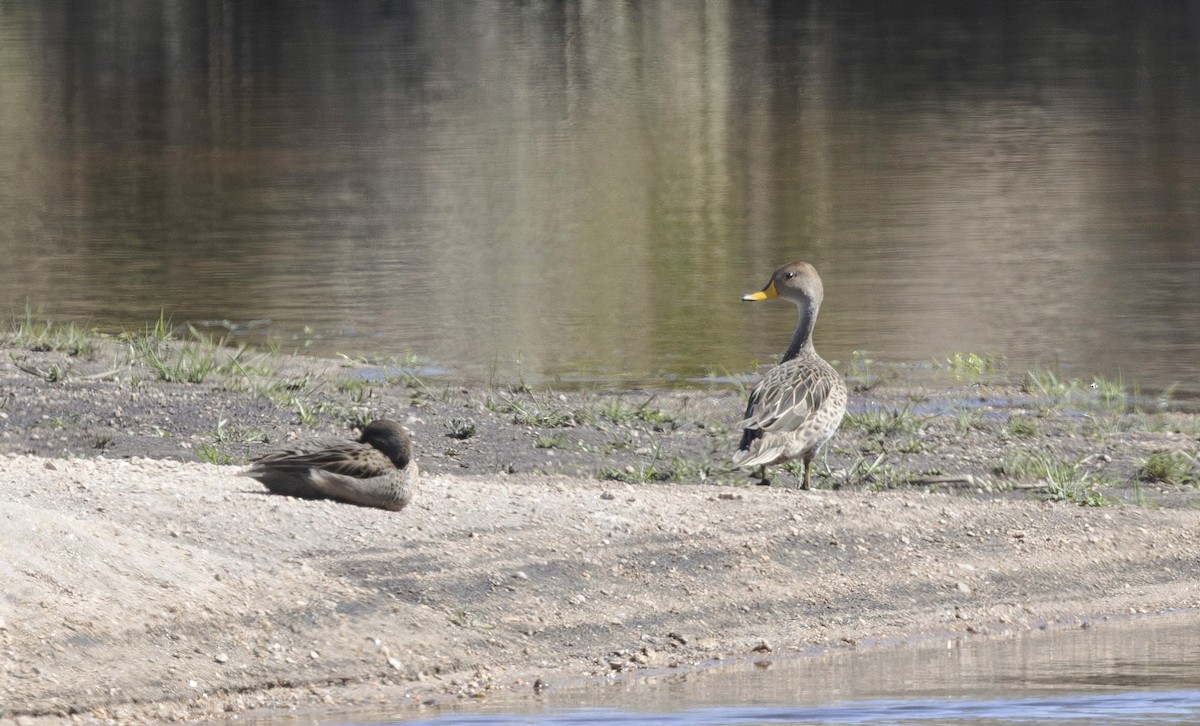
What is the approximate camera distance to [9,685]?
22.9ft

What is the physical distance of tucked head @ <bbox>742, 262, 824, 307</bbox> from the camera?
1172 centimetres

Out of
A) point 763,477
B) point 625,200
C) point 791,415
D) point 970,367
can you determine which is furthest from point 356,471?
Result: point 625,200

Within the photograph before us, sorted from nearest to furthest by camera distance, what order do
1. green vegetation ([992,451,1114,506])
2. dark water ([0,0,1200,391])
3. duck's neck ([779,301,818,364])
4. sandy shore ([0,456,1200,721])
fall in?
sandy shore ([0,456,1200,721]) < green vegetation ([992,451,1114,506]) < duck's neck ([779,301,818,364]) < dark water ([0,0,1200,391])

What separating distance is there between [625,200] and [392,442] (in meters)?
16.2

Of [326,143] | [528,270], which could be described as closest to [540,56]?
[326,143]

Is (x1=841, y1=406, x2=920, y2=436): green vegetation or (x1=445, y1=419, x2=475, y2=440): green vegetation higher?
(x1=445, y1=419, x2=475, y2=440): green vegetation

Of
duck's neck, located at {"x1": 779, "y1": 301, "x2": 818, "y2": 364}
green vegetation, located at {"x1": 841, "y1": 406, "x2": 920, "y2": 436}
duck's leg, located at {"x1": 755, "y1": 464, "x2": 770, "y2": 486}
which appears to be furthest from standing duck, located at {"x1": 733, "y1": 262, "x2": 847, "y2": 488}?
green vegetation, located at {"x1": 841, "y1": 406, "x2": 920, "y2": 436}

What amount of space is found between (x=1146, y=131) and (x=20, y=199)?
16.1m

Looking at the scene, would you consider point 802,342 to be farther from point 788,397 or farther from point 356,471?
point 356,471

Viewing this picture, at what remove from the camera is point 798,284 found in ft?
38.7

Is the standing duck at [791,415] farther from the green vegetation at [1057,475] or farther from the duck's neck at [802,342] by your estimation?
the green vegetation at [1057,475]

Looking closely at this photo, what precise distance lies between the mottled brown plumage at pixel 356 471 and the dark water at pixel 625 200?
17.0ft

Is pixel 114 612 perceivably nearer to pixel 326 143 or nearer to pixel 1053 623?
pixel 1053 623

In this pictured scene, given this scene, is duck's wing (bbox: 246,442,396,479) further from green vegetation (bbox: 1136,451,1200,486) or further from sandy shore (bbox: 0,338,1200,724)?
green vegetation (bbox: 1136,451,1200,486)
